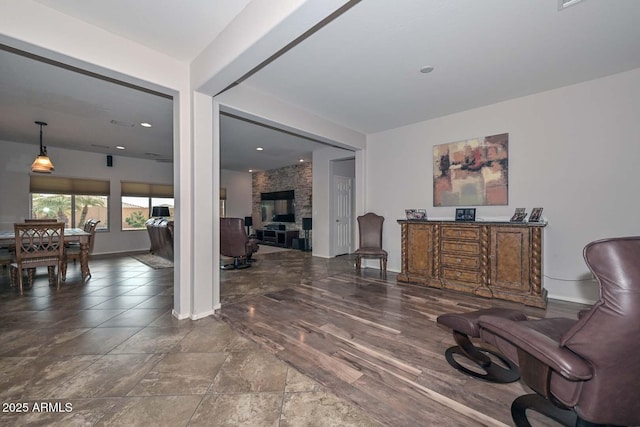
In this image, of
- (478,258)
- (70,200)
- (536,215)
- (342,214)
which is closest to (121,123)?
(70,200)

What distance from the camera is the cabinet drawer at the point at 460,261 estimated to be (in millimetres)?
3678

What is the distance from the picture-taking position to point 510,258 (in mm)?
3393

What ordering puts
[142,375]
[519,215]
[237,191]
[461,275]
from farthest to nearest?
[237,191] < [461,275] < [519,215] < [142,375]

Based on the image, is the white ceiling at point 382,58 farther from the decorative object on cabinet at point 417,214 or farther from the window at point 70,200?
the window at point 70,200

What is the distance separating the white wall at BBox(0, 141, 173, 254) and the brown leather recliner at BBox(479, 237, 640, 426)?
8877 mm

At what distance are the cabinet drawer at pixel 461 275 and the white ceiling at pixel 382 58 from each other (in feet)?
8.10

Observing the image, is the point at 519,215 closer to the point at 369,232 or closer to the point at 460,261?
the point at 460,261

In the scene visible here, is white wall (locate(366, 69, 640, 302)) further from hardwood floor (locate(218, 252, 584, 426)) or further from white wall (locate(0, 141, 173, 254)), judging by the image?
white wall (locate(0, 141, 173, 254))

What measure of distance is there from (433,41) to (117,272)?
6189 millimetres

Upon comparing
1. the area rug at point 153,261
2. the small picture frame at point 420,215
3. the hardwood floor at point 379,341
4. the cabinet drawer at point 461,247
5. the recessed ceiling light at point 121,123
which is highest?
the recessed ceiling light at point 121,123

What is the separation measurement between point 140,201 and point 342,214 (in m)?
6.02

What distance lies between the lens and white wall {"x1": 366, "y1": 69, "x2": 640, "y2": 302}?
3.02 m

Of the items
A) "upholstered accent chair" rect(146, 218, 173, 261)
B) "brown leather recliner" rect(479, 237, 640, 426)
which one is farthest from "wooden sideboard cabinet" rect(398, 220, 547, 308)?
"upholstered accent chair" rect(146, 218, 173, 261)

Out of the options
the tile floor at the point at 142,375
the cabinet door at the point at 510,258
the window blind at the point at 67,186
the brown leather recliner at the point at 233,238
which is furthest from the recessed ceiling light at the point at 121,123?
the cabinet door at the point at 510,258
